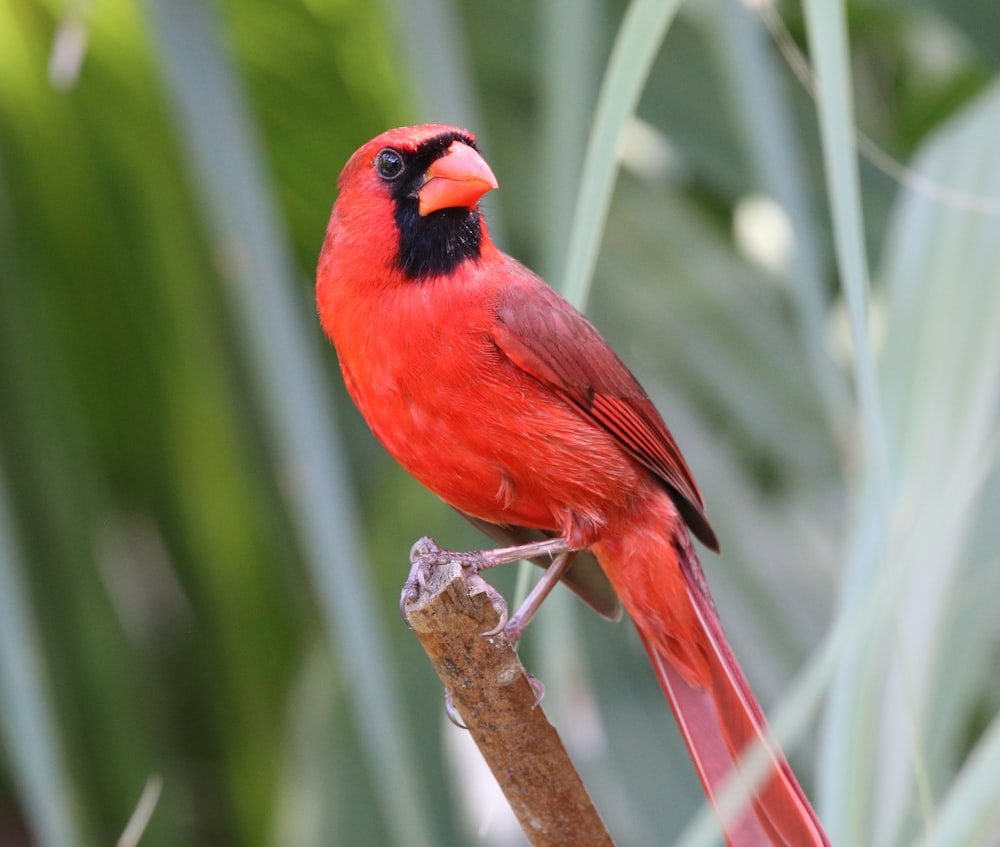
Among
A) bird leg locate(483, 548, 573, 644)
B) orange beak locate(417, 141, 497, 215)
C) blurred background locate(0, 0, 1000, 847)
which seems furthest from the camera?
blurred background locate(0, 0, 1000, 847)

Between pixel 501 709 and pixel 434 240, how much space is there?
0.58 meters

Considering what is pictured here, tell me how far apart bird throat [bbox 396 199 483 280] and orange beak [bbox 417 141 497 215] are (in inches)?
0.7

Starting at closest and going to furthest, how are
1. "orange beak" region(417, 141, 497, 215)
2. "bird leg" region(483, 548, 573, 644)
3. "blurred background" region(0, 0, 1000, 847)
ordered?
"bird leg" region(483, 548, 573, 644)
"orange beak" region(417, 141, 497, 215)
"blurred background" region(0, 0, 1000, 847)

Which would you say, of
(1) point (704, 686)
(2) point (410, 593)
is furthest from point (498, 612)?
(1) point (704, 686)

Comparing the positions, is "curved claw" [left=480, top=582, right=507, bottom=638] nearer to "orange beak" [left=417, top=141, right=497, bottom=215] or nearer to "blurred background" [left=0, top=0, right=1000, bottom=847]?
"blurred background" [left=0, top=0, right=1000, bottom=847]

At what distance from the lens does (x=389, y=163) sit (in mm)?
1470

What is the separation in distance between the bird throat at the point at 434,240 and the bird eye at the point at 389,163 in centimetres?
4

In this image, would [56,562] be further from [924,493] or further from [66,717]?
[924,493]

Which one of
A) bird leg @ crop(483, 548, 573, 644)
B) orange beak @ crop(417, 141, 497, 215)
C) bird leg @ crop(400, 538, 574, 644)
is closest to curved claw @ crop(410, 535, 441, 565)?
bird leg @ crop(400, 538, 574, 644)

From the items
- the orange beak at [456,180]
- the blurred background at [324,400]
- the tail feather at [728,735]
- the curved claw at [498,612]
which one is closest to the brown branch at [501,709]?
the curved claw at [498,612]

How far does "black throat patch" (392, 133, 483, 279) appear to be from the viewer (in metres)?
1.40

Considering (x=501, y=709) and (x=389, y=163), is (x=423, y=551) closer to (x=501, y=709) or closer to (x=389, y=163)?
(x=501, y=709)

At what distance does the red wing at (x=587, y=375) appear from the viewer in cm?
141

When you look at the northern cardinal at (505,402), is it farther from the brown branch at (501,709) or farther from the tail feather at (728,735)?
the brown branch at (501,709)
